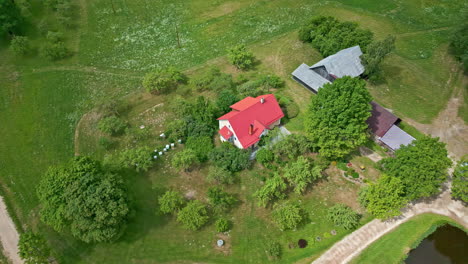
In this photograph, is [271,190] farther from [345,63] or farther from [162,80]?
[345,63]

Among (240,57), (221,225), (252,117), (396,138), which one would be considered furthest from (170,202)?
(396,138)

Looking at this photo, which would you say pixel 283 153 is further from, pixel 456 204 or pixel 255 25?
pixel 255 25

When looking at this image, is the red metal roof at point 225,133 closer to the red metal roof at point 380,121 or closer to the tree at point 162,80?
the tree at point 162,80

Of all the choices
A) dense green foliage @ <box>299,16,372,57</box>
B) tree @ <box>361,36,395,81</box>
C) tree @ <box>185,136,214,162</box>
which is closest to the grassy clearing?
tree @ <box>185,136,214,162</box>

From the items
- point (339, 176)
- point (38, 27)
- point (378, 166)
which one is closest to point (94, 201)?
point (339, 176)

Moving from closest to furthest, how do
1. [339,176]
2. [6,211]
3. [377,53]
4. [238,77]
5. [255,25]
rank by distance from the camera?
1. [6,211]
2. [339,176]
3. [377,53]
4. [238,77]
5. [255,25]

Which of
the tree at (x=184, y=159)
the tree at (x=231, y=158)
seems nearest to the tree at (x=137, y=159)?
the tree at (x=184, y=159)

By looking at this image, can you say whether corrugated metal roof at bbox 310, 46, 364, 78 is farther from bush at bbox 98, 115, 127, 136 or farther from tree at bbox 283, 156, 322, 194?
bush at bbox 98, 115, 127, 136
